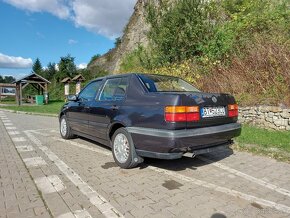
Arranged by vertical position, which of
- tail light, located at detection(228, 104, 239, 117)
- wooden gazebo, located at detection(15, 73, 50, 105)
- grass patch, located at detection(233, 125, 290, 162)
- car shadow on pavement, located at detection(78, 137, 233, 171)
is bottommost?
car shadow on pavement, located at detection(78, 137, 233, 171)

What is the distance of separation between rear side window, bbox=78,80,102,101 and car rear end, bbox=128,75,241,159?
67.9 inches

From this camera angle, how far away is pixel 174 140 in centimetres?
406

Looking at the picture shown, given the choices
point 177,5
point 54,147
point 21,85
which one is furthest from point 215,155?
point 21,85

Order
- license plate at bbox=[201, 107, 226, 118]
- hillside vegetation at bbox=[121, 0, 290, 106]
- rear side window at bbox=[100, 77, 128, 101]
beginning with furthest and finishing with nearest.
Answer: hillside vegetation at bbox=[121, 0, 290, 106] < rear side window at bbox=[100, 77, 128, 101] < license plate at bbox=[201, 107, 226, 118]

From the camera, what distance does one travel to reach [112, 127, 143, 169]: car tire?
478 centimetres

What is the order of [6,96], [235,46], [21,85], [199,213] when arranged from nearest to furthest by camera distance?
[199,213], [235,46], [21,85], [6,96]

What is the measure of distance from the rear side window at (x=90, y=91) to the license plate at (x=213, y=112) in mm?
2598

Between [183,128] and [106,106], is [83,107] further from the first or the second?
[183,128]

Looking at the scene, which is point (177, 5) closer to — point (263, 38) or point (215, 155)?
point (263, 38)

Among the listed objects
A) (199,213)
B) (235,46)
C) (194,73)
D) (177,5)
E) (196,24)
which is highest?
(177,5)

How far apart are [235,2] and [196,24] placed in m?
4.44

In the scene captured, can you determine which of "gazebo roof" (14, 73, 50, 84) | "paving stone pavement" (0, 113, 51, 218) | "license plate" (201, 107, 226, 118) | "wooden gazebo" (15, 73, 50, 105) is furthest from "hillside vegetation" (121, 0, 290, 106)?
"gazebo roof" (14, 73, 50, 84)

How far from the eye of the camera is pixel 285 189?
405cm

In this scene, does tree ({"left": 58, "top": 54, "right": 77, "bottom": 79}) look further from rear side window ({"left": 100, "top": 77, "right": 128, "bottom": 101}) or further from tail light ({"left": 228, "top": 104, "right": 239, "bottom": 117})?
tail light ({"left": 228, "top": 104, "right": 239, "bottom": 117})
